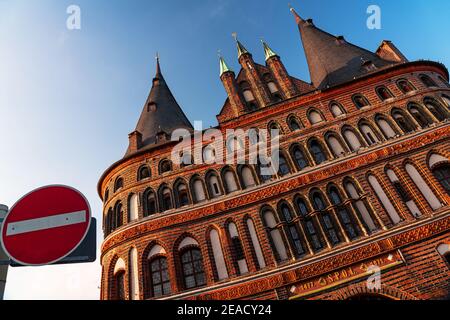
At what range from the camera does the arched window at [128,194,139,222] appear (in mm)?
14830

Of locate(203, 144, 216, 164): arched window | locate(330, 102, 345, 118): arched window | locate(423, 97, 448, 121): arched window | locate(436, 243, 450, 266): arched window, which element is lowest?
locate(436, 243, 450, 266): arched window

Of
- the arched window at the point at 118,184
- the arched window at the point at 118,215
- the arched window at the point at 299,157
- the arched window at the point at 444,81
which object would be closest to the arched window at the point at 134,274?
the arched window at the point at 118,215

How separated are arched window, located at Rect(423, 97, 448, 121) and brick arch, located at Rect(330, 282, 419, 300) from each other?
8957mm

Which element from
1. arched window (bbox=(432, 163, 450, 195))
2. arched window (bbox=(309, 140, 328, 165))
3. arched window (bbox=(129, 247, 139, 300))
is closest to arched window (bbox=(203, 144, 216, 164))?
arched window (bbox=(309, 140, 328, 165))

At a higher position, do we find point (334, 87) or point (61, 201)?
point (334, 87)

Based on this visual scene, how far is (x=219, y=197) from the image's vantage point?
1432 cm

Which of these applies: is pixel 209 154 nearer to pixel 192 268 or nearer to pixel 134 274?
pixel 192 268

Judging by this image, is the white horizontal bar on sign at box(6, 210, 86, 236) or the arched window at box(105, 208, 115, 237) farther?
the arched window at box(105, 208, 115, 237)

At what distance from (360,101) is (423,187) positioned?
5603 millimetres

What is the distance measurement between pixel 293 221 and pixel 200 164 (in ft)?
18.0

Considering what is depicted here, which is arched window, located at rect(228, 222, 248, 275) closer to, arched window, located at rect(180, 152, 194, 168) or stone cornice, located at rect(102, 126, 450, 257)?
stone cornice, located at rect(102, 126, 450, 257)

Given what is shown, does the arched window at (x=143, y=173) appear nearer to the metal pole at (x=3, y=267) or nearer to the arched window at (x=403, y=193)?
the arched window at (x=403, y=193)
